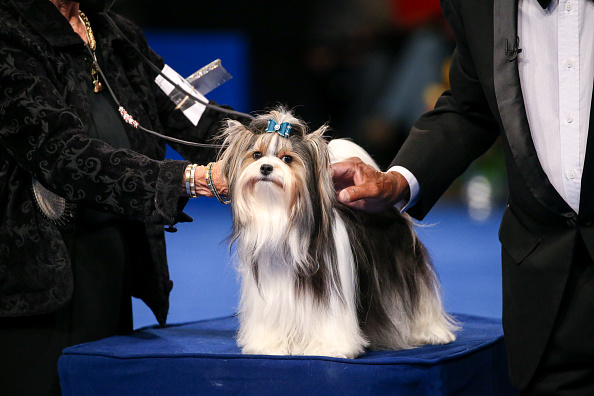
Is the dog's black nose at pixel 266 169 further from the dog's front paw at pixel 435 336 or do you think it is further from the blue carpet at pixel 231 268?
the blue carpet at pixel 231 268

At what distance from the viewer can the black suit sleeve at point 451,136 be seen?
1.81 meters

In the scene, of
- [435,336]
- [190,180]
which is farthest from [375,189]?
[435,336]

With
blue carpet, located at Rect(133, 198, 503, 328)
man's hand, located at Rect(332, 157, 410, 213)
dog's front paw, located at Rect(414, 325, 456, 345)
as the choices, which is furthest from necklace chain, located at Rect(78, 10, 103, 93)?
blue carpet, located at Rect(133, 198, 503, 328)

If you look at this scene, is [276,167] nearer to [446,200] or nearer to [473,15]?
[473,15]

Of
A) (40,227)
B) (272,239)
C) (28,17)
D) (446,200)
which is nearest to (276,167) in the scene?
(272,239)

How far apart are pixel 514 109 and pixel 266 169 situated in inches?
30.7

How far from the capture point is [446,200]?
28.6ft

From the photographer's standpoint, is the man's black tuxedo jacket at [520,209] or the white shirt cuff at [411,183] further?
the white shirt cuff at [411,183]

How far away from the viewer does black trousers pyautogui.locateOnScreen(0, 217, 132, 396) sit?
2275 millimetres

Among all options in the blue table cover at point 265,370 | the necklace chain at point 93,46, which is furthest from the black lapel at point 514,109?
the necklace chain at point 93,46

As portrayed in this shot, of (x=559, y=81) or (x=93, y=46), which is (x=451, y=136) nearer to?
(x=559, y=81)

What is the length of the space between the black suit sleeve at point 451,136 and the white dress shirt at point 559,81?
26 centimetres

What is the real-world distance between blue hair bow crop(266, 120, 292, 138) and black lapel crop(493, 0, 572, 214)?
73 centimetres

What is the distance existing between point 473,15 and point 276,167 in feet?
2.36
